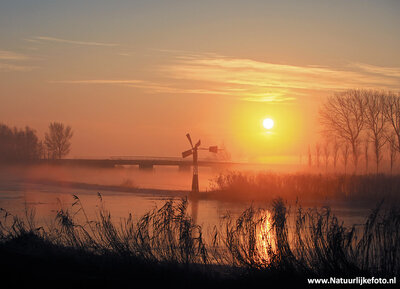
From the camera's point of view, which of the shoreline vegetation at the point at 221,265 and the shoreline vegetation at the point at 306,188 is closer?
the shoreline vegetation at the point at 221,265

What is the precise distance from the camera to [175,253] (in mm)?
11328

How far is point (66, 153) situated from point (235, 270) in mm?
126452

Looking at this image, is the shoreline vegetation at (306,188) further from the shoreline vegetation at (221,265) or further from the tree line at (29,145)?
the tree line at (29,145)

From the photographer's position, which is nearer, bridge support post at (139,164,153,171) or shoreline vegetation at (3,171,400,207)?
shoreline vegetation at (3,171,400,207)

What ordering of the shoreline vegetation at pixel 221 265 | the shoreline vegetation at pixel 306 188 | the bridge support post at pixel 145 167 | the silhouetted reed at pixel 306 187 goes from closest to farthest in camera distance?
the shoreline vegetation at pixel 221 265
the shoreline vegetation at pixel 306 188
the silhouetted reed at pixel 306 187
the bridge support post at pixel 145 167

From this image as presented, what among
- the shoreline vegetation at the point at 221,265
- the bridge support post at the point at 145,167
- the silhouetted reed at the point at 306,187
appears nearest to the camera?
the shoreline vegetation at the point at 221,265

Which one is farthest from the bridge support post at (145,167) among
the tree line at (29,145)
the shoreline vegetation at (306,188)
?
the shoreline vegetation at (306,188)

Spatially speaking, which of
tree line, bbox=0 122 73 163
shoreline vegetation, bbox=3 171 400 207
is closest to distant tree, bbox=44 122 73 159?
tree line, bbox=0 122 73 163

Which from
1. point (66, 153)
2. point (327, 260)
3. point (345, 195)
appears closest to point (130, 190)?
point (345, 195)

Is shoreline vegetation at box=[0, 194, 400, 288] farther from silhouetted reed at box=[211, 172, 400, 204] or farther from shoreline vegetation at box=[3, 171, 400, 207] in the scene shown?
silhouetted reed at box=[211, 172, 400, 204]

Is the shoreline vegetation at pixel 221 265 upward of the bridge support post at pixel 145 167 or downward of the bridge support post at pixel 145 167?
upward

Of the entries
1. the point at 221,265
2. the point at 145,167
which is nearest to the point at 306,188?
the point at 221,265

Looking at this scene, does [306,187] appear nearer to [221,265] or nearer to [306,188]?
[306,188]

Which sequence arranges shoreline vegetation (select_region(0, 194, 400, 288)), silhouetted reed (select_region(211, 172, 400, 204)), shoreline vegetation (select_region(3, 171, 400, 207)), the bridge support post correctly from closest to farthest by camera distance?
shoreline vegetation (select_region(0, 194, 400, 288))
shoreline vegetation (select_region(3, 171, 400, 207))
silhouetted reed (select_region(211, 172, 400, 204))
the bridge support post
